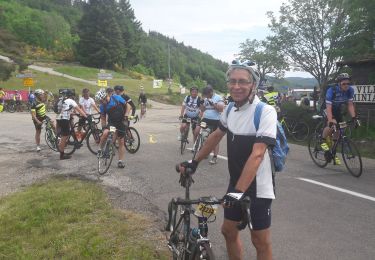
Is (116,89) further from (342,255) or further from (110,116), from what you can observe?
(342,255)

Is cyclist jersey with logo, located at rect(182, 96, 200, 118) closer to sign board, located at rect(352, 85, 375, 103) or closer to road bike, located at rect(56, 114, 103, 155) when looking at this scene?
road bike, located at rect(56, 114, 103, 155)

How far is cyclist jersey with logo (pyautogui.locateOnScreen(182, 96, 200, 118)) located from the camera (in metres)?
11.9

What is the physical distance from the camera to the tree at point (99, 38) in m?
82.0

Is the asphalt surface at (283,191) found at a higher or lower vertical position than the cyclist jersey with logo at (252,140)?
lower

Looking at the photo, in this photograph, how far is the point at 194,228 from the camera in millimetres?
3354

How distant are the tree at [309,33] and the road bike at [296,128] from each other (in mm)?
5632

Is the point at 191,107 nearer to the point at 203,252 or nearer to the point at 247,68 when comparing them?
the point at 247,68

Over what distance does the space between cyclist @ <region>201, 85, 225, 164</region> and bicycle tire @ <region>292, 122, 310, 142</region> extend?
581 centimetres

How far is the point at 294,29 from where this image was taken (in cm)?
2153

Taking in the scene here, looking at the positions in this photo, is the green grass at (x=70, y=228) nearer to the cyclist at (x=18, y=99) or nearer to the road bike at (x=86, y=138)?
the road bike at (x=86, y=138)

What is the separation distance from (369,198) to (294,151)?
553 cm

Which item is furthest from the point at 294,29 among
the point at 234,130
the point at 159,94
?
the point at 159,94

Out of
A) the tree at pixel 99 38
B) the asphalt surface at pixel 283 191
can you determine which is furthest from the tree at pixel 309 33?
the tree at pixel 99 38

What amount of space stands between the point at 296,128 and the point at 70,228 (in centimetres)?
1162
